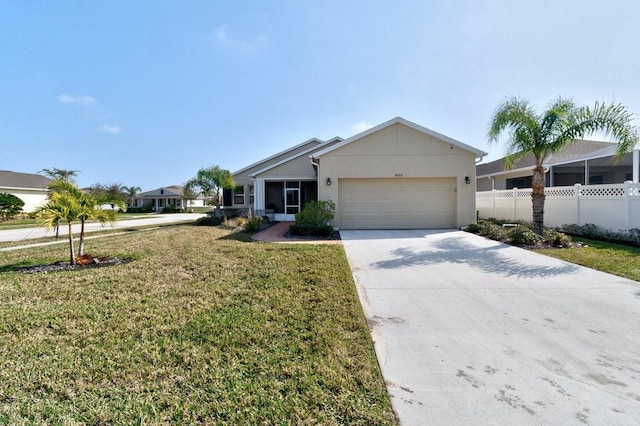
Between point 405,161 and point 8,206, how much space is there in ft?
107

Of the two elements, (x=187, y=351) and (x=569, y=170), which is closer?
(x=187, y=351)

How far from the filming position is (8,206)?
77.8 ft

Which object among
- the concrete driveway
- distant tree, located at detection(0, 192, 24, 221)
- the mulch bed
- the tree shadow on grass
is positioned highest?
distant tree, located at detection(0, 192, 24, 221)

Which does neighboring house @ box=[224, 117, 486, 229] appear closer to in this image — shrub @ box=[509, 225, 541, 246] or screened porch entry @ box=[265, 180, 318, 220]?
shrub @ box=[509, 225, 541, 246]

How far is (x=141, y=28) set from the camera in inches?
454

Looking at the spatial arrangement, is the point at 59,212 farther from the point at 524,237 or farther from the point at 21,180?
the point at 21,180

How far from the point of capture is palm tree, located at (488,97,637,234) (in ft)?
28.9

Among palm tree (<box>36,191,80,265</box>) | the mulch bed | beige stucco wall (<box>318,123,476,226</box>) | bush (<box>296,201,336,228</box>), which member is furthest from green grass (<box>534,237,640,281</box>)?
palm tree (<box>36,191,80,265</box>)

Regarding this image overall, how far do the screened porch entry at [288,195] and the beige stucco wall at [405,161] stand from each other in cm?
555

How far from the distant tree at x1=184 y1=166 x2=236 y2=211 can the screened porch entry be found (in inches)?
194

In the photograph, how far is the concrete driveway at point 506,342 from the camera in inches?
89.1

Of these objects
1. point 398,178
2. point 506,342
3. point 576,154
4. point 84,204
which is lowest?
point 506,342

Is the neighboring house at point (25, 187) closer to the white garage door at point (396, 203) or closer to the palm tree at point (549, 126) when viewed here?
the white garage door at point (396, 203)

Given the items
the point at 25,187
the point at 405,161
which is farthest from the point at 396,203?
the point at 25,187
